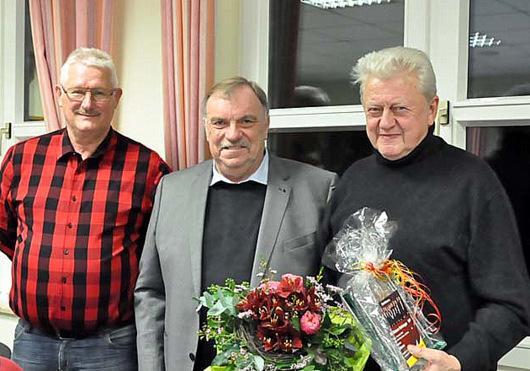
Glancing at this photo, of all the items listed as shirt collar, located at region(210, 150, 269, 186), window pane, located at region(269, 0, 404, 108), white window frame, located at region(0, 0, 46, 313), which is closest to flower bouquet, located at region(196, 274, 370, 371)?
shirt collar, located at region(210, 150, 269, 186)

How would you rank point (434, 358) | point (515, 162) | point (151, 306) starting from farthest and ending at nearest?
point (515, 162) < point (151, 306) < point (434, 358)

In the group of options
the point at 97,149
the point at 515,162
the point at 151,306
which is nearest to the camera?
the point at 151,306

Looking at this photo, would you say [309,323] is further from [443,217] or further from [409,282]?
[443,217]

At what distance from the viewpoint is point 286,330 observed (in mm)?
1716

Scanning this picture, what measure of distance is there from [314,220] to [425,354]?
78cm

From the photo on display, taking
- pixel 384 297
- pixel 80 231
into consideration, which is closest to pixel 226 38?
pixel 80 231

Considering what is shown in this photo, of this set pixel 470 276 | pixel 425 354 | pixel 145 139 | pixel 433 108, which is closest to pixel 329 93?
pixel 145 139

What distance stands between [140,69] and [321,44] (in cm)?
86

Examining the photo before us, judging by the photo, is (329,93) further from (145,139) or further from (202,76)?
(145,139)

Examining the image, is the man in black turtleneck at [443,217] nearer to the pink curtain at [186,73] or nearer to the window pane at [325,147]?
the window pane at [325,147]

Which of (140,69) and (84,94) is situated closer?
(84,94)

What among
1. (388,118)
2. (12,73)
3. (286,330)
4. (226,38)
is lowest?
(286,330)

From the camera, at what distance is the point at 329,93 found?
3.17m

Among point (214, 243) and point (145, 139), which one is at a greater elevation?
point (145, 139)
